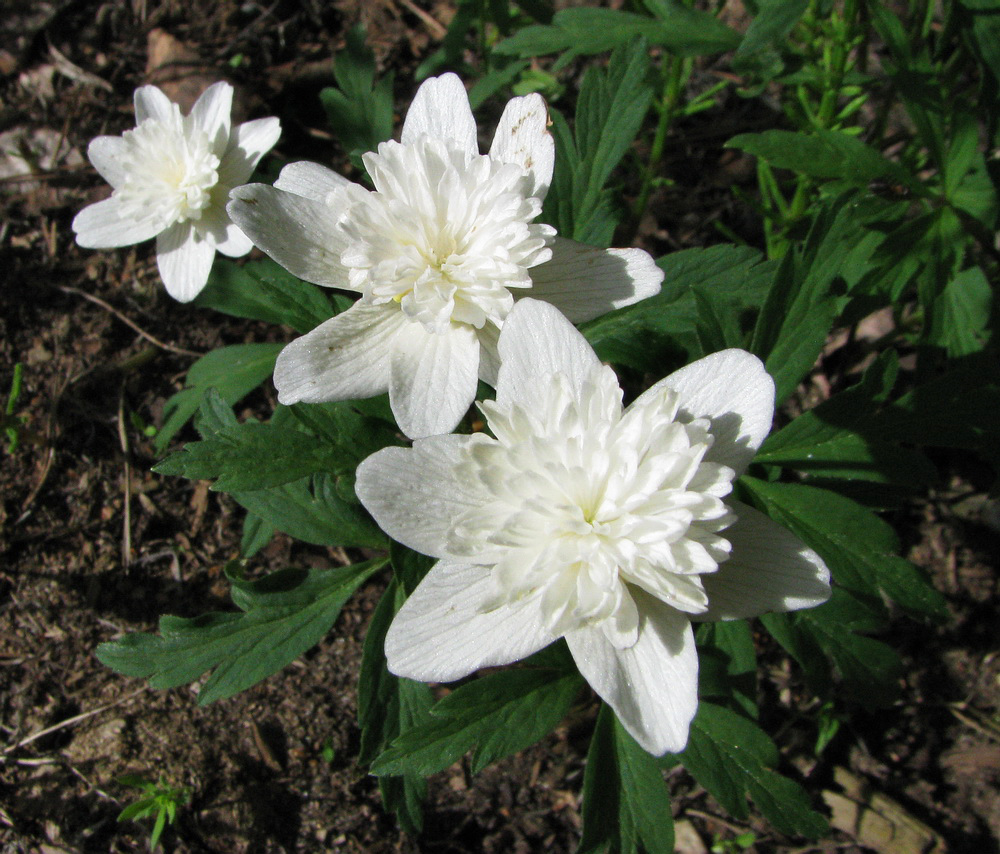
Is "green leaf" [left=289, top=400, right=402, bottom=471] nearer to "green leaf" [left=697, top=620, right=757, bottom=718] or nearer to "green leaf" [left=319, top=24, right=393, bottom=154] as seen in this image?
"green leaf" [left=697, top=620, right=757, bottom=718]

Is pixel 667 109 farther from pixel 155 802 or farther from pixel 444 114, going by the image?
pixel 155 802

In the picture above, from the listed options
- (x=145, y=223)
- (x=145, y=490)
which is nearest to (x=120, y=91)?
(x=145, y=223)

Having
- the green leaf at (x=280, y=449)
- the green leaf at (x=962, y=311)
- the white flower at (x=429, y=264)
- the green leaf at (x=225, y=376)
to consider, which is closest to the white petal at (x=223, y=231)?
the green leaf at (x=225, y=376)

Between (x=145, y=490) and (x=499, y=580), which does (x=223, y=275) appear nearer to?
(x=145, y=490)

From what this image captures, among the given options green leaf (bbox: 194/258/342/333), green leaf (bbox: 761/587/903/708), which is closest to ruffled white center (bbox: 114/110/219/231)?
green leaf (bbox: 194/258/342/333)

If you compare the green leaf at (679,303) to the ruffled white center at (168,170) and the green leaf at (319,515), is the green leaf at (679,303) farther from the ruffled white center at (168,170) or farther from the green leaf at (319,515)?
the ruffled white center at (168,170)
